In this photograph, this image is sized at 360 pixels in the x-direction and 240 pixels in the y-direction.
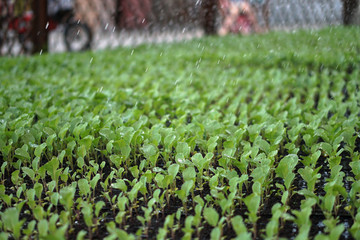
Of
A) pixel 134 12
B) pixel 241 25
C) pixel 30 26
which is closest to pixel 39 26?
pixel 30 26

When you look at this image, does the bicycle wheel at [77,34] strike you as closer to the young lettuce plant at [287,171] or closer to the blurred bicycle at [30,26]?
the blurred bicycle at [30,26]

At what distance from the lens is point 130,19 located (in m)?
10.6

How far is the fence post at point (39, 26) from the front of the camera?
6814 mm

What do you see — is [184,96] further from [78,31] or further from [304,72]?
[78,31]

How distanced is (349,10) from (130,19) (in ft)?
19.4

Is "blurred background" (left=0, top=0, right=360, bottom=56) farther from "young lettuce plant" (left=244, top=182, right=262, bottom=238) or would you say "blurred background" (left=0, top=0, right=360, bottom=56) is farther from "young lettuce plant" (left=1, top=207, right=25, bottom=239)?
"young lettuce plant" (left=1, top=207, right=25, bottom=239)

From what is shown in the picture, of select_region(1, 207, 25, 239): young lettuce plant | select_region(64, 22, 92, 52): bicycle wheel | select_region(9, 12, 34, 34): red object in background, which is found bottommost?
select_region(1, 207, 25, 239): young lettuce plant

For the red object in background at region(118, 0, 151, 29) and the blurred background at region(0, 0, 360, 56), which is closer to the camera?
the blurred background at region(0, 0, 360, 56)

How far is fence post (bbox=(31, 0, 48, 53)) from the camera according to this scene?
22.4 ft

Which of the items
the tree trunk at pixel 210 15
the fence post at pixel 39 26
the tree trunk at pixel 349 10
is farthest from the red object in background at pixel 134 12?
the tree trunk at pixel 349 10

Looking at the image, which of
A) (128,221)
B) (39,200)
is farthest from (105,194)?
(39,200)

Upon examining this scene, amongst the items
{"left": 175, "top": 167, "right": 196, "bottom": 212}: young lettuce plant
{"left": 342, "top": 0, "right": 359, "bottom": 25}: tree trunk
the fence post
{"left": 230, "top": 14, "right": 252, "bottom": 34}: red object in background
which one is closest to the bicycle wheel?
the fence post

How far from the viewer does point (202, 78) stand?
4438mm

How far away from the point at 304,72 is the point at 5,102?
10.1 ft
